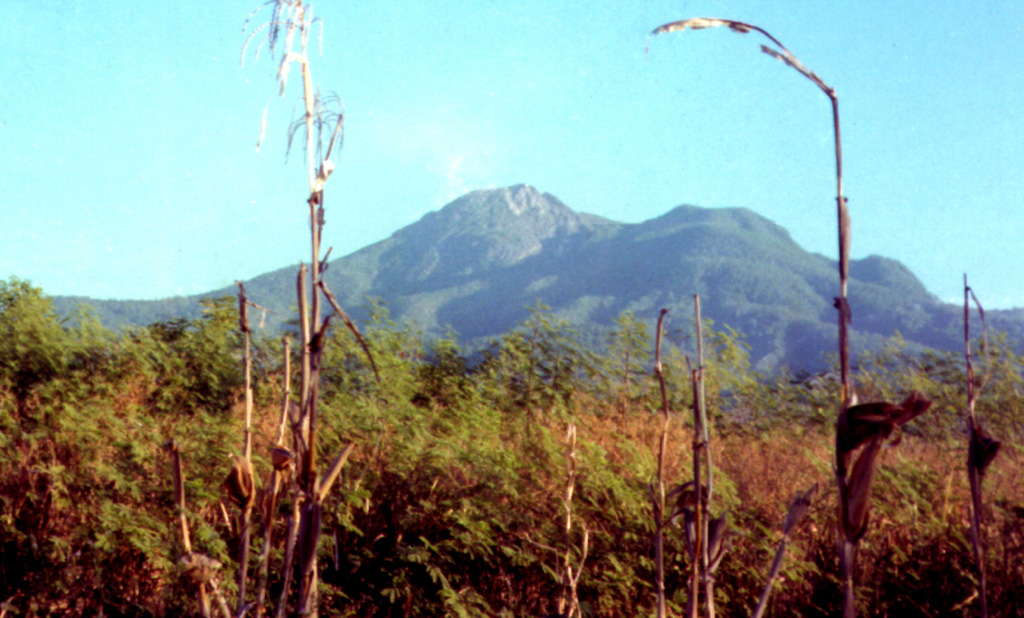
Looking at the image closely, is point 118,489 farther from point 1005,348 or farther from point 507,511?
point 1005,348

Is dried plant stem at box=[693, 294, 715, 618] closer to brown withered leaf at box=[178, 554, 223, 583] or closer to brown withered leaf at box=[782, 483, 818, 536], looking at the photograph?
brown withered leaf at box=[782, 483, 818, 536]

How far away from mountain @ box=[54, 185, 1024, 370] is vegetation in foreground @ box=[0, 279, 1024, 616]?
53.2m

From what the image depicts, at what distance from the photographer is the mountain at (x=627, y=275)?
80.0 metres

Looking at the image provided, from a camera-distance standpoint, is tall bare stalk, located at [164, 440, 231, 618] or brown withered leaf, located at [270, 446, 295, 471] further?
tall bare stalk, located at [164, 440, 231, 618]

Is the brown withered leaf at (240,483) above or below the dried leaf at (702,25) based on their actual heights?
below

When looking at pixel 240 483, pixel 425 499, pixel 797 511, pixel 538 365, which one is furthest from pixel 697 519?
pixel 538 365

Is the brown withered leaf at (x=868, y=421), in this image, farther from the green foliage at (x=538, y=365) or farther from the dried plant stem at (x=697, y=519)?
the green foliage at (x=538, y=365)

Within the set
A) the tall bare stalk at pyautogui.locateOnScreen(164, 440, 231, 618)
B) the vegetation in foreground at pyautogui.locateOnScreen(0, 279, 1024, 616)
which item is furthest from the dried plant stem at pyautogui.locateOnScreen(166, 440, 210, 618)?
the vegetation in foreground at pyautogui.locateOnScreen(0, 279, 1024, 616)

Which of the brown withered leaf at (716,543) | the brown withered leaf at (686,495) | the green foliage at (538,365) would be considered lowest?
the green foliage at (538,365)

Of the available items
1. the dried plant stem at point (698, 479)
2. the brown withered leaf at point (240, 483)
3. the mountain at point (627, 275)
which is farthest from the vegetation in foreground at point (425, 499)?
the mountain at point (627, 275)

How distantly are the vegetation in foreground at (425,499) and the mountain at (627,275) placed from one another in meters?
53.2

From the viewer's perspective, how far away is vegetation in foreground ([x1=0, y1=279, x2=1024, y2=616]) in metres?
3.18

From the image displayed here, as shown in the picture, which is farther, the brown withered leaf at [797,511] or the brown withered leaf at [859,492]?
the brown withered leaf at [797,511]

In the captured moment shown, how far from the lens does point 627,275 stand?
378ft
